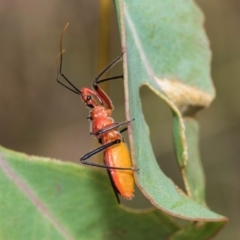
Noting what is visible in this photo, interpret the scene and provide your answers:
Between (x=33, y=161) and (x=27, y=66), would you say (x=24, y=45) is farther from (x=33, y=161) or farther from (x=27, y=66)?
(x=33, y=161)

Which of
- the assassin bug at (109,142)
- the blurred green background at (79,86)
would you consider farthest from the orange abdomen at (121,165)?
the blurred green background at (79,86)

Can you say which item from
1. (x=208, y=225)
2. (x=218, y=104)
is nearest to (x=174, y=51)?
(x=208, y=225)

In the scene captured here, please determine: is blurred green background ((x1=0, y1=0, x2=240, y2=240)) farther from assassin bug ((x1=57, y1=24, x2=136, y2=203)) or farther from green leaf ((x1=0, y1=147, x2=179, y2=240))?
green leaf ((x1=0, y1=147, x2=179, y2=240))

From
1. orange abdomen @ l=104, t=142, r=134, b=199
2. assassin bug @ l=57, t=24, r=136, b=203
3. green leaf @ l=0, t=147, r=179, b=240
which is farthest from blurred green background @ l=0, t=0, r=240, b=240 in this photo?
green leaf @ l=0, t=147, r=179, b=240

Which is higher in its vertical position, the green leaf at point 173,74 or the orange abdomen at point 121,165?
the green leaf at point 173,74

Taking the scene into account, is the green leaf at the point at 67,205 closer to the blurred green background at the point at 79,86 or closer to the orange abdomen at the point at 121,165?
the orange abdomen at the point at 121,165

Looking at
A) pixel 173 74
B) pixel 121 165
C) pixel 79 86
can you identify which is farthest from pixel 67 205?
pixel 79 86

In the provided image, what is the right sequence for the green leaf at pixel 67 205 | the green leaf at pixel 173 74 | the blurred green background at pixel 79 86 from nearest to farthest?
the green leaf at pixel 173 74 → the green leaf at pixel 67 205 → the blurred green background at pixel 79 86
